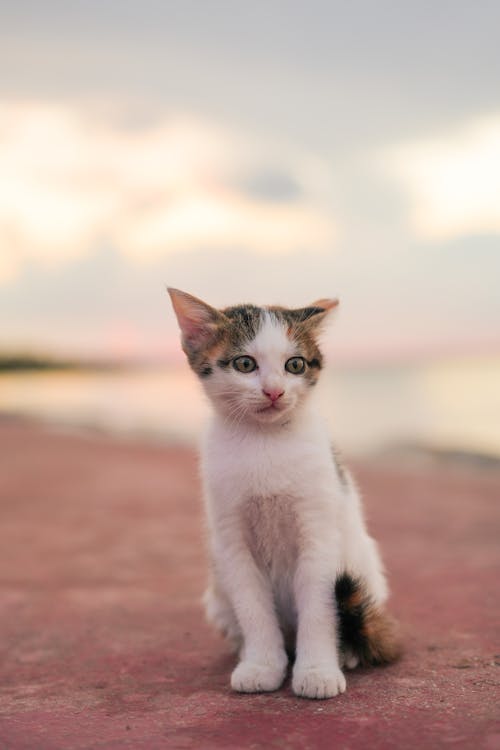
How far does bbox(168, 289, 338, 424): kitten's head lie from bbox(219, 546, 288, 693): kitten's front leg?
0.59 m

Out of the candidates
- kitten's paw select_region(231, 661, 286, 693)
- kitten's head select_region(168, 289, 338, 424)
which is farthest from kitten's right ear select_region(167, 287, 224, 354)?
kitten's paw select_region(231, 661, 286, 693)

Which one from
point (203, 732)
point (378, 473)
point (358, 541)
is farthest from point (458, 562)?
point (378, 473)

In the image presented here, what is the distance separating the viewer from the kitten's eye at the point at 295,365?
2.85m

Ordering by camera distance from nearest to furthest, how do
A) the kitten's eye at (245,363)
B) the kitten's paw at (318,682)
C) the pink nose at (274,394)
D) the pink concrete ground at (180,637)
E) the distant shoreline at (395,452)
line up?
the pink concrete ground at (180,637)
the kitten's paw at (318,682)
the pink nose at (274,394)
the kitten's eye at (245,363)
the distant shoreline at (395,452)

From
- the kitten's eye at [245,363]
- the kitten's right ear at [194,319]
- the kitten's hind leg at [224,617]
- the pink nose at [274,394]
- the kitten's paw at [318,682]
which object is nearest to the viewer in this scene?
the kitten's paw at [318,682]

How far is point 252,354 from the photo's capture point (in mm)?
2826

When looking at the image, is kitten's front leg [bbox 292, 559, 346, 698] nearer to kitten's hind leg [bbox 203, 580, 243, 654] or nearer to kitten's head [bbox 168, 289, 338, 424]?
kitten's hind leg [bbox 203, 580, 243, 654]

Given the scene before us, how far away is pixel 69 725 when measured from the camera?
8.06 ft

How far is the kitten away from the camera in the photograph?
2.75m

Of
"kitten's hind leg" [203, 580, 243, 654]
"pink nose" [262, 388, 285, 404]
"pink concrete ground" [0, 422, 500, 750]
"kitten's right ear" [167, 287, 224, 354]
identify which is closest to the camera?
"pink concrete ground" [0, 422, 500, 750]

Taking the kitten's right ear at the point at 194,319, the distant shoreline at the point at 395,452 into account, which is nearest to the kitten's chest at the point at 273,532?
the kitten's right ear at the point at 194,319

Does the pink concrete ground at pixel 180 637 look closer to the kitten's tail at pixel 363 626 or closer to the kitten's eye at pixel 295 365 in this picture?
the kitten's tail at pixel 363 626

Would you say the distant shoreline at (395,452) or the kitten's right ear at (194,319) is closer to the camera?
the kitten's right ear at (194,319)

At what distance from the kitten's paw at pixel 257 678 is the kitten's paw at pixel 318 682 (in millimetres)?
106
